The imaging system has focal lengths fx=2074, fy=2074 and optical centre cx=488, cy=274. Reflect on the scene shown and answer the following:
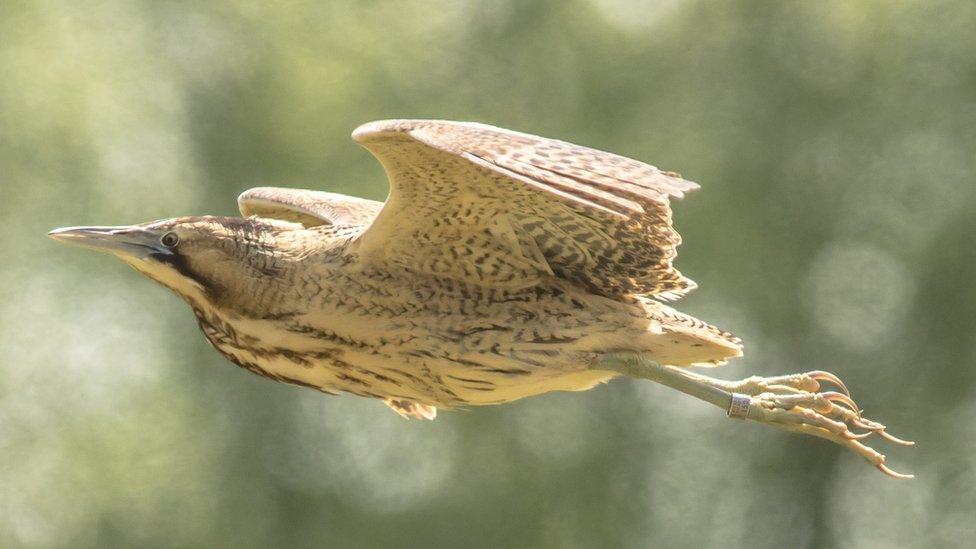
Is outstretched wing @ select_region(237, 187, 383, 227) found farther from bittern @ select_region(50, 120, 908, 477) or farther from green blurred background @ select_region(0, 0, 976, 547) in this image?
green blurred background @ select_region(0, 0, 976, 547)

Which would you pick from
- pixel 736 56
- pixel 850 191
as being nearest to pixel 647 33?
pixel 736 56

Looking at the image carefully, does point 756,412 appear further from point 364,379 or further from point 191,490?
point 191,490

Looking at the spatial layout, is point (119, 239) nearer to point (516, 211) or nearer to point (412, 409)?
point (516, 211)

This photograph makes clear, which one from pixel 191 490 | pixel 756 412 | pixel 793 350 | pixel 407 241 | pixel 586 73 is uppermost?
pixel 407 241

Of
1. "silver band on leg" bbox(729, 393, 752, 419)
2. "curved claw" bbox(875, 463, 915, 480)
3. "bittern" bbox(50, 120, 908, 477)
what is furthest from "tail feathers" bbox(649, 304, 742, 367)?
"curved claw" bbox(875, 463, 915, 480)

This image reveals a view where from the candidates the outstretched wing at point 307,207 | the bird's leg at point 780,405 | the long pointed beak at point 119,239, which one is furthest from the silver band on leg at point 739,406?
the long pointed beak at point 119,239
